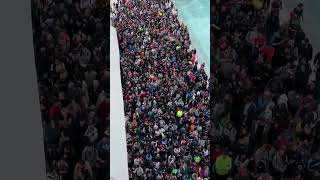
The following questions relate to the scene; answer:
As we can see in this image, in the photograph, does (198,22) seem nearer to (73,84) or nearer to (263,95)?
(263,95)

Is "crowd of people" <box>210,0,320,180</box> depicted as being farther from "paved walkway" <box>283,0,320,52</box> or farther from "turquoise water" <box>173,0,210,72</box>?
"turquoise water" <box>173,0,210,72</box>

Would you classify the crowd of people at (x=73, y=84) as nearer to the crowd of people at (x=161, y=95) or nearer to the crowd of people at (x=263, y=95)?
the crowd of people at (x=263, y=95)

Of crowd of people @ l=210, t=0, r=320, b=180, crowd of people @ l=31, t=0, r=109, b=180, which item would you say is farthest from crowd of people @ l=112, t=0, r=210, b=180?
crowd of people @ l=210, t=0, r=320, b=180

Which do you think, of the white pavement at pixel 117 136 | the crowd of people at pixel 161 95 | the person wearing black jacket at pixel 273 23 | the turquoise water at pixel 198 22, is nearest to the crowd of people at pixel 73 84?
the person wearing black jacket at pixel 273 23

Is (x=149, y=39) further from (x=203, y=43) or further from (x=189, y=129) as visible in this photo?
(x=189, y=129)

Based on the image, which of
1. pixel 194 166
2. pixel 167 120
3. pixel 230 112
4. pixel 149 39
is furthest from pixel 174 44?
pixel 230 112

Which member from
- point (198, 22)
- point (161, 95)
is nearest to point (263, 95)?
point (161, 95)

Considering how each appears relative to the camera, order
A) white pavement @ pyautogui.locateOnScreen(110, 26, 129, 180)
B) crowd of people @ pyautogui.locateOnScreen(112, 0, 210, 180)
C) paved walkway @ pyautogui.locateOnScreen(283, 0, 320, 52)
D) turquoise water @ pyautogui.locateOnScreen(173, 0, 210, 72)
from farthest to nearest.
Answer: turquoise water @ pyautogui.locateOnScreen(173, 0, 210, 72) < crowd of people @ pyautogui.locateOnScreen(112, 0, 210, 180) < white pavement @ pyautogui.locateOnScreen(110, 26, 129, 180) < paved walkway @ pyautogui.locateOnScreen(283, 0, 320, 52)
